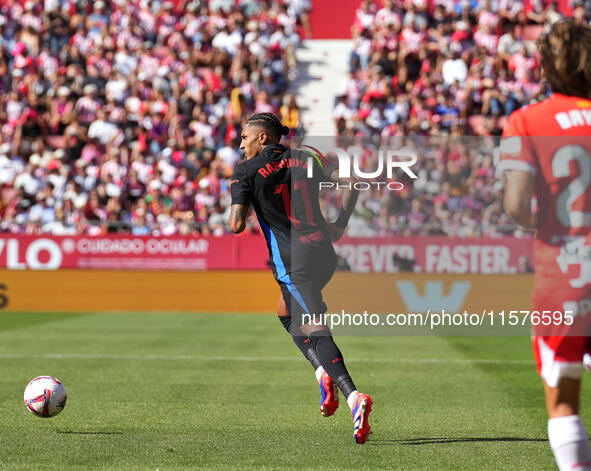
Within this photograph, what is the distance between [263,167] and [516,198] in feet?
9.88

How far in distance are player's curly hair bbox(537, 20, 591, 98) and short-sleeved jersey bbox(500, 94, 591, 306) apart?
0.09 m

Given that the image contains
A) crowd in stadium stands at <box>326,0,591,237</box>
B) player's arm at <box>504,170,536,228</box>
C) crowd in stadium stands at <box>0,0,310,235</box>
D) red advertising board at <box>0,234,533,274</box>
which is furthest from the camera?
crowd in stadium stands at <box>0,0,310,235</box>

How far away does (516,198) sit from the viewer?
4.10 meters

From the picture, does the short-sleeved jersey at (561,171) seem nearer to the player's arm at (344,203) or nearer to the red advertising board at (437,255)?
the player's arm at (344,203)

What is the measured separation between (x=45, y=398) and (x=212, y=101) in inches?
722

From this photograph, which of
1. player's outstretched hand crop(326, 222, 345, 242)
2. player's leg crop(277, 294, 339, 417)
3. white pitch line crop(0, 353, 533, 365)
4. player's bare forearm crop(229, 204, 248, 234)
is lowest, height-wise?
white pitch line crop(0, 353, 533, 365)

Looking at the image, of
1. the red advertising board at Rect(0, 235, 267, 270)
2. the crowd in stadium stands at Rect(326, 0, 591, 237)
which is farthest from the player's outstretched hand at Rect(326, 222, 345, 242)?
the red advertising board at Rect(0, 235, 267, 270)

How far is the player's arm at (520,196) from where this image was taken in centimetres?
409

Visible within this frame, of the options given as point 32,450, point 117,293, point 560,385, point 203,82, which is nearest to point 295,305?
point 32,450

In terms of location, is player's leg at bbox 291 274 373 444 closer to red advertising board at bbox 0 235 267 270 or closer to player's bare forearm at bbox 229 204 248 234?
player's bare forearm at bbox 229 204 248 234

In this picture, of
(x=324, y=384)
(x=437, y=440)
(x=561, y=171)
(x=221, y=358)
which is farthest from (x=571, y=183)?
(x=221, y=358)

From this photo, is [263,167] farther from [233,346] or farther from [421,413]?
[233,346]

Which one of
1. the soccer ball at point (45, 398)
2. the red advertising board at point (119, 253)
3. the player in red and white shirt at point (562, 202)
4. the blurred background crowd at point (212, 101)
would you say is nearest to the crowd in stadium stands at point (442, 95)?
the blurred background crowd at point (212, 101)

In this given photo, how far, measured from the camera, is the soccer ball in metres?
→ 7.58
